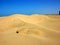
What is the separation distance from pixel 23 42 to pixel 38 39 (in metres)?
0.24

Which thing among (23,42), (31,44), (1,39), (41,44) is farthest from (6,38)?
(41,44)

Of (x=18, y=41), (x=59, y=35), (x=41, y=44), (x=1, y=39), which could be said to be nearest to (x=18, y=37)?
(x=18, y=41)

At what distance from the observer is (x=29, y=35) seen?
1.71 meters

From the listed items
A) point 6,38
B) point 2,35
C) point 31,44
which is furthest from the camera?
point 2,35

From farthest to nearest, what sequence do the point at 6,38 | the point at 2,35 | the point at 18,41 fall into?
the point at 2,35
the point at 6,38
the point at 18,41

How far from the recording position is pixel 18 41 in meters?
1.52

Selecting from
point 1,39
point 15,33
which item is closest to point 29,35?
point 15,33

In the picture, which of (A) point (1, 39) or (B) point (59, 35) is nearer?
(A) point (1, 39)

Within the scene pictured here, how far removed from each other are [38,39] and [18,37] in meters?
0.32

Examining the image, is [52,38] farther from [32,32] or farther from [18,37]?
[18,37]

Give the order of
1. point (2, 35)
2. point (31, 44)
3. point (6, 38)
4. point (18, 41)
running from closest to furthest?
point (31, 44) < point (18, 41) < point (6, 38) < point (2, 35)

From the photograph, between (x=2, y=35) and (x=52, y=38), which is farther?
(x=2, y=35)

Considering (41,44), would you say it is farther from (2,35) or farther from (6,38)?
(2,35)

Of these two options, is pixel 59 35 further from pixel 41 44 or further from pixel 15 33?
pixel 15 33
